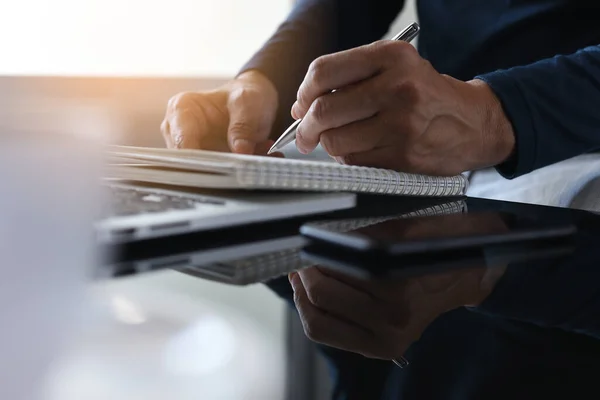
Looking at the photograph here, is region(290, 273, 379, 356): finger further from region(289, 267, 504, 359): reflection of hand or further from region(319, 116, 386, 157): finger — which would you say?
region(319, 116, 386, 157): finger

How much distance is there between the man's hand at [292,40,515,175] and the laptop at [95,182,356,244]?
0.13 metres

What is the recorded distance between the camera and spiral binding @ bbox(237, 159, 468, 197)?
372 mm

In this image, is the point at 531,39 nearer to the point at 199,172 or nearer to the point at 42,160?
the point at 199,172

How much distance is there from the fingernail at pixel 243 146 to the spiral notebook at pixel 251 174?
216mm

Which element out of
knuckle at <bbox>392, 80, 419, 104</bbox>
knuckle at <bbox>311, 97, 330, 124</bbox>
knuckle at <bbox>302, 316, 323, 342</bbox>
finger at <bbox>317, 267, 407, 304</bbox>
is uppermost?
knuckle at <bbox>302, 316, 323, 342</bbox>

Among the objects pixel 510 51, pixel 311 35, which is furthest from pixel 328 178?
pixel 311 35

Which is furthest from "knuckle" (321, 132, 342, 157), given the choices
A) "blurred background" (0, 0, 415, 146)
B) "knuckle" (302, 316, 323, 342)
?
"blurred background" (0, 0, 415, 146)

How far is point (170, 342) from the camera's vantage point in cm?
23

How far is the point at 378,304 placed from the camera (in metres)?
0.27

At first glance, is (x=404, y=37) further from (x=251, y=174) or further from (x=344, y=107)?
(x=251, y=174)

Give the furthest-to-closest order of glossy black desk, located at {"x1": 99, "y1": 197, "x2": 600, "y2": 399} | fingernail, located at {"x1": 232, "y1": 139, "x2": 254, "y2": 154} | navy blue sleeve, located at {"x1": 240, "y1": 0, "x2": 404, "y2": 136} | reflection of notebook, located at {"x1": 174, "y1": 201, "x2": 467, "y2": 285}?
navy blue sleeve, located at {"x1": 240, "y1": 0, "x2": 404, "y2": 136}, fingernail, located at {"x1": 232, "y1": 139, "x2": 254, "y2": 154}, reflection of notebook, located at {"x1": 174, "y1": 201, "x2": 467, "y2": 285}, glossy black desk, located at {"x1": 99, "y1": 197, "x2": 600, "y2": 399}

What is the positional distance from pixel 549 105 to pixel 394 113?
149 mm

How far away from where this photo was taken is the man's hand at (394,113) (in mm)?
533

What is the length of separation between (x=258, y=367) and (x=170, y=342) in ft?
0.11
